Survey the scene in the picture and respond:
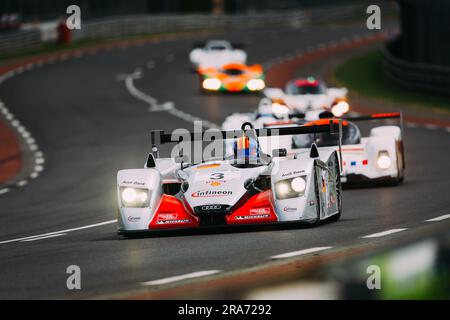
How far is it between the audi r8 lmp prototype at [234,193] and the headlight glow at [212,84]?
29601 mm

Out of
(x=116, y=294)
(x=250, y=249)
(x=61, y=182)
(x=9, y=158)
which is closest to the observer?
(x=116, y=294)

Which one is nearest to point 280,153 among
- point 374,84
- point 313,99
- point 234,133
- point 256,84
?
point 234,133

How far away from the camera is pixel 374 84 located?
156 feet

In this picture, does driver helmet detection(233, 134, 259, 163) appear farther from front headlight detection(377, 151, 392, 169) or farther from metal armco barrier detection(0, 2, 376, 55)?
metal armco barrier detection(0, 2, 376, 55)

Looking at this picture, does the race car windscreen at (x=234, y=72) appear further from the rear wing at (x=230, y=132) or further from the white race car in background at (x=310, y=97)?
the rear wing at (x=230, y=132)

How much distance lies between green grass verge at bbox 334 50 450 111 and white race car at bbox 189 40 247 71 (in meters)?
4.08

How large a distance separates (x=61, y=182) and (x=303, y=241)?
42.9ft

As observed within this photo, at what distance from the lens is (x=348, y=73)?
2056 inches

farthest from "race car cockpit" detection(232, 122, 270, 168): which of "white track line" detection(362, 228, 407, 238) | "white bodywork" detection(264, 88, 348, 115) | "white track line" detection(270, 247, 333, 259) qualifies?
"white bodywork" detection(264, 88, 348, 115)

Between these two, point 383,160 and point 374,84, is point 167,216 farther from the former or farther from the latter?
point 374,84

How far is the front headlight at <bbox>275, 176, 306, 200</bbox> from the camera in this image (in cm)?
1440

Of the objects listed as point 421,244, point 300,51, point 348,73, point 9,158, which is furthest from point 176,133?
point 300,51

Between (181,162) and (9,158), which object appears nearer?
(181,162)
